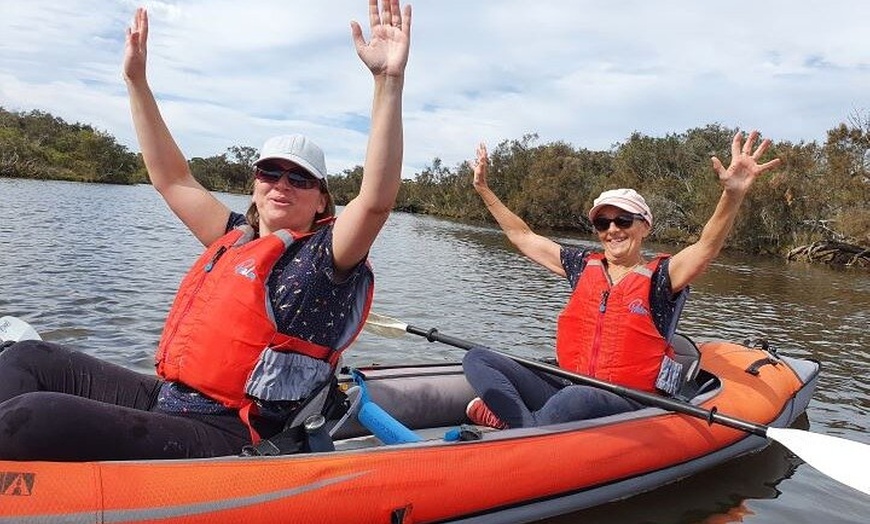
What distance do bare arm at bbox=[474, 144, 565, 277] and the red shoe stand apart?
106 centimetres

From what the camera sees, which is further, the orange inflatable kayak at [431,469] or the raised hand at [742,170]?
the raised hand at [742,170]

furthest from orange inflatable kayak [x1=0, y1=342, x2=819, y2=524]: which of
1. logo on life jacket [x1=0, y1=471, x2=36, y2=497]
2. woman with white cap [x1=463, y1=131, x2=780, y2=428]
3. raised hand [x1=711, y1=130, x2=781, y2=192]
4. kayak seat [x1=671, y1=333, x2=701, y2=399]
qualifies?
raised hand [x1=711, y1=130, x2=781, y2=192]

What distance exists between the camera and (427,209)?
205ft

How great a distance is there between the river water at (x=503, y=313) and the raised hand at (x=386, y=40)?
2512 millimetres

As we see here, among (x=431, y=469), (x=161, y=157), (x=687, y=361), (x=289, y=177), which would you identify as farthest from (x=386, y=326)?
(x=289, y=177)

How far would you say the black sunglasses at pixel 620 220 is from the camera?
4.34 m

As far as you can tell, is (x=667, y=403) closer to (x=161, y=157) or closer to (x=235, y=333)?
(x=235, y=333)

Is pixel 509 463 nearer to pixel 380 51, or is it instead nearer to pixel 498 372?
pixel 498 372

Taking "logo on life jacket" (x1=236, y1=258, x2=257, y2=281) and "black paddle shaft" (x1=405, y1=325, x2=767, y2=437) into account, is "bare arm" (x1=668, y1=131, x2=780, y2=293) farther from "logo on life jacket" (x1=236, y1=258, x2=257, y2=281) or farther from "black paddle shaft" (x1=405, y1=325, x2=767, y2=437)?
"logo on life jacket" (x1=236, y1=258, x2=257, y2=281)

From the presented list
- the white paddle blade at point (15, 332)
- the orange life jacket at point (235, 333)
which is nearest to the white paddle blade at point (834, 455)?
the orange life jacket at point (235, 333)

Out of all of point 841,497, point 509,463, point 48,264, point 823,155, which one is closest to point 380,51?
point 509,463

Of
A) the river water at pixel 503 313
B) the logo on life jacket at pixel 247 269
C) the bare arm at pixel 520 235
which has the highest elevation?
the bare arm at pixel 520 235

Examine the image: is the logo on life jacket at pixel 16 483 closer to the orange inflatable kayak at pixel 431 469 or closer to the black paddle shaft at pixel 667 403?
the orange inflatable kayak at pixel 431 469

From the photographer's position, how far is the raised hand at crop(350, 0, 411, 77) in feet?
7.31
